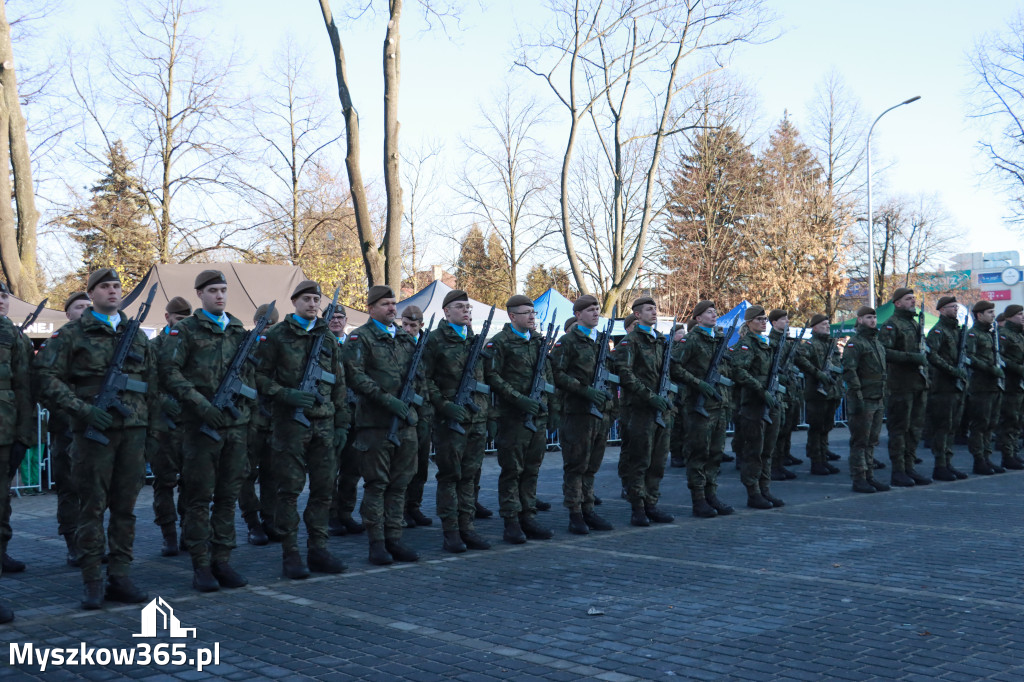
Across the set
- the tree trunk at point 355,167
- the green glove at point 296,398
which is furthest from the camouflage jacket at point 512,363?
the tree trunk at point 355,167

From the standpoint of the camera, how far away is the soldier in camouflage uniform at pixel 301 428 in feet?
23.6

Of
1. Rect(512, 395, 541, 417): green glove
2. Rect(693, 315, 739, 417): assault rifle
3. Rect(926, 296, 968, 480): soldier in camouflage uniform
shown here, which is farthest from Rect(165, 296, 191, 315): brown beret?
Rect(926, 296, 968, 480): soldier in camouflage uniform

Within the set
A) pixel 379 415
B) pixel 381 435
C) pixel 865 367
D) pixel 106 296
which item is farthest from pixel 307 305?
pixel 865 367

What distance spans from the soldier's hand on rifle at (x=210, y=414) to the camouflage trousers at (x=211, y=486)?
149mm

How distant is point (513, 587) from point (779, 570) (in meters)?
1.97

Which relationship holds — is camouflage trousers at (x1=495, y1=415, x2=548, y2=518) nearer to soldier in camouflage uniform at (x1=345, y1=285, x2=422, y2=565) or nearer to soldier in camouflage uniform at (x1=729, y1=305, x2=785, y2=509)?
soldier in camouflage uniform at (x1=345, y1=285, x2=422, y2=565)

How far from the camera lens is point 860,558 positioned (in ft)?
24.9

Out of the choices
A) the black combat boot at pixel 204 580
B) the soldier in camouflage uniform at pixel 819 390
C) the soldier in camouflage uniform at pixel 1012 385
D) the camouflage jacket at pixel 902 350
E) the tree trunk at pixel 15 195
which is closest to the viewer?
the black combat boot at pixel 204 580

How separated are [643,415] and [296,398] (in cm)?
376

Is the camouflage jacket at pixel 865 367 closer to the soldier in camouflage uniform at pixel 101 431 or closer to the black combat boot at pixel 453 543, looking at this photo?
the black combat boot at pixel 453 543

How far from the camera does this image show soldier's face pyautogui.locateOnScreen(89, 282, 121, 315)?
21.3ft

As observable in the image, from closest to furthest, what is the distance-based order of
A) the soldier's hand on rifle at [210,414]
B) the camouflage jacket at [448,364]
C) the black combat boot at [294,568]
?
the soldier's hand on rifle at [210,414]
the black combat boot at [294,568]
the camouflage jacket at [448,364]

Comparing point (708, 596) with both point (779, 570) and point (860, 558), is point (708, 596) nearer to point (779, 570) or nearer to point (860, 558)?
point (779, 570)

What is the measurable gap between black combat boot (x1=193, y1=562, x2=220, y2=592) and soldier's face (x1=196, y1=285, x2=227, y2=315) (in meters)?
1.78
